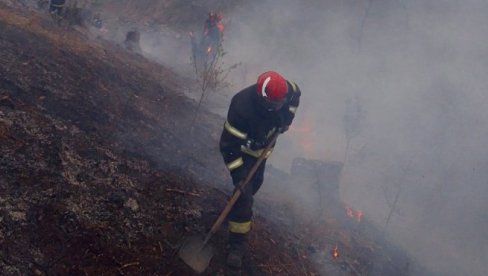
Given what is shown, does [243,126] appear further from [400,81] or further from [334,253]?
[400,81]

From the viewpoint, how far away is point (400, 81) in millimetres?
19719

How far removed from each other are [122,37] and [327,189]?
33.7ft

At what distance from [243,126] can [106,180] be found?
1554 mm

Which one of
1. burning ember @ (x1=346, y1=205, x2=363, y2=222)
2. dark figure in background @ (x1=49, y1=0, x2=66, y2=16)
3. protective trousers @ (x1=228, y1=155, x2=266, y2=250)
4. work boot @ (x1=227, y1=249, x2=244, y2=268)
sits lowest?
burning ember @ (x1=346, y1=205, x2=363, y2=222)

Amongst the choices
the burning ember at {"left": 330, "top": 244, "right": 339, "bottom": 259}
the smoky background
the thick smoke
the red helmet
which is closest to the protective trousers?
the red helmet

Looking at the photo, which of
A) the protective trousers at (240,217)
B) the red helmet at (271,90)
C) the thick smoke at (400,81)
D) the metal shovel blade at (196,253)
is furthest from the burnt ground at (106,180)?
the thick smoke at (400,81)

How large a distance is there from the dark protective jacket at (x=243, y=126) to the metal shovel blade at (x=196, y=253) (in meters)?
0.80

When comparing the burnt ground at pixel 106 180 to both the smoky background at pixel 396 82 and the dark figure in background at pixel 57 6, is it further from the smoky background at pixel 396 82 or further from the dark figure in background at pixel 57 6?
the smoky background at pixel 396 82

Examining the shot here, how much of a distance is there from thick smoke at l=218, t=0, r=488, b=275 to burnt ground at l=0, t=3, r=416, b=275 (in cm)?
1086

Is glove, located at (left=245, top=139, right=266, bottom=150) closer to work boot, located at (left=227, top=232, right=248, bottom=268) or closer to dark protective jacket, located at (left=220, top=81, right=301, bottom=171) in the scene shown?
dark protective jacket, located at (left=220, top=81, right=301, bottom=171)

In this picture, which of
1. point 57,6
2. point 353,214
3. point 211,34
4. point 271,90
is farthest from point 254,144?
point 211,34

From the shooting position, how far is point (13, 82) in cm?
518

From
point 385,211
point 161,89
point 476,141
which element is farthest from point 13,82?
point 476,141

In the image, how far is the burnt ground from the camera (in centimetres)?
321
